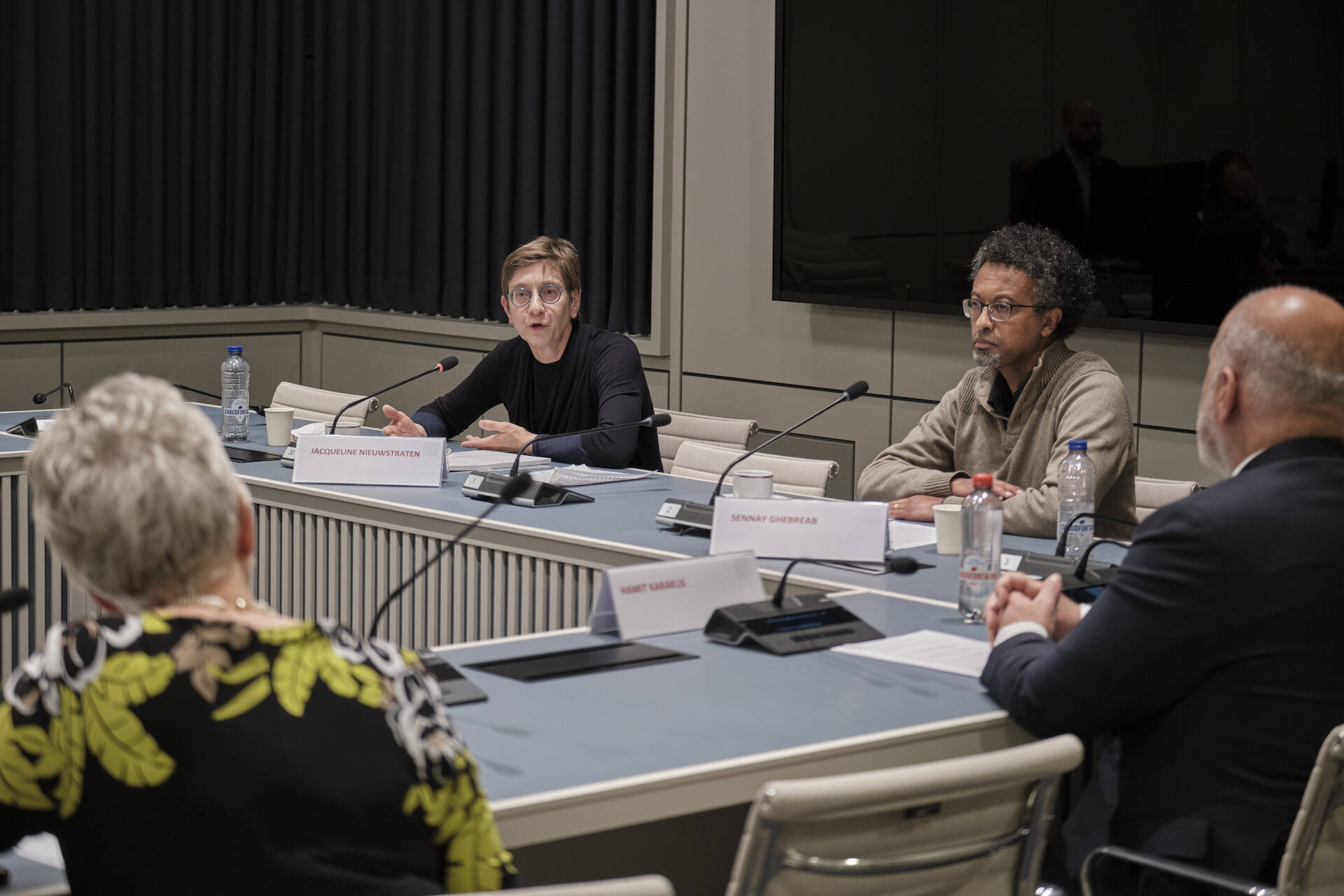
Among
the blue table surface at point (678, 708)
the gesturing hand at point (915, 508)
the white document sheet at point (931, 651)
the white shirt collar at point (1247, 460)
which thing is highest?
the white shirt collar at point (1247, 460)

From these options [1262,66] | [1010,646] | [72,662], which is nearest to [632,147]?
[1262,66]

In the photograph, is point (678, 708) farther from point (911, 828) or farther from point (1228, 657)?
point (1228, 657)

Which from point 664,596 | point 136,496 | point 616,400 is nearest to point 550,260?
point 616,400

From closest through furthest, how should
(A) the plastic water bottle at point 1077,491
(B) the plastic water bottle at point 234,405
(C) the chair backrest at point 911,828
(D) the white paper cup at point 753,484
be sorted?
(C) the chair backrest at point 911,828
(A) the plastic water bottle at point 1077,491
(D) the white paper cup at point 753,484
(B) the plastic water bottle at point 234,405

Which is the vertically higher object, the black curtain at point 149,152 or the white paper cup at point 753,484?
the black curtain at point 149,152

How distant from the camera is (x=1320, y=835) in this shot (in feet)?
6.03

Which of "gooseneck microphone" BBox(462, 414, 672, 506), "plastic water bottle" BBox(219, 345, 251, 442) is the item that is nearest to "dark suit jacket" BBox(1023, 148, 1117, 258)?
"gooseneck microphone" BBox(462, 414, 672, 506)

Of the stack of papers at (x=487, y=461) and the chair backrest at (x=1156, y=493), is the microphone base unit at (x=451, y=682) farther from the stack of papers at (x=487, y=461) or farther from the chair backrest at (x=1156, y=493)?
the chair backrest at (x=1156, y=493)

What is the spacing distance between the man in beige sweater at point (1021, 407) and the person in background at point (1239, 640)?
1366mm

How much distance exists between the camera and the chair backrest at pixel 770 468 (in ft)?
12.7

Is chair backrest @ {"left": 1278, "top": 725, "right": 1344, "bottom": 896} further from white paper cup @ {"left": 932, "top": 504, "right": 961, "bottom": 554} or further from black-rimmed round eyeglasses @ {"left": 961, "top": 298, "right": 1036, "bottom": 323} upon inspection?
black-rimmed round eyeglasses @ {"left": 961, "top": 298, "right": 1036, "bottom": 323}

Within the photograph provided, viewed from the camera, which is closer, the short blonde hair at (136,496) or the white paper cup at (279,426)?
the short blonde hair at (136,496)

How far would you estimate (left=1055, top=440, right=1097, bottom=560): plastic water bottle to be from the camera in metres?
3.14

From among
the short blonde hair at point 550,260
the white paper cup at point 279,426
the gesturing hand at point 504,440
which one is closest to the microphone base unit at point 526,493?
the gesturing hand at point 504,440
